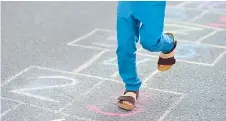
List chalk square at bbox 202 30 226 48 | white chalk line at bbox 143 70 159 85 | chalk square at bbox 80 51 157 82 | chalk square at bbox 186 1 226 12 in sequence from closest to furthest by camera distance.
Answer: white chalk line at bbox 143 70 159 85 → chalk square at bbox 80 51 157 82 → chalk square at bbox 202 30 226 48 → chalk square at bbox 186 1 226 12

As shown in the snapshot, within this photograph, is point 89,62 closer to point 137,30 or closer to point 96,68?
point 96,68

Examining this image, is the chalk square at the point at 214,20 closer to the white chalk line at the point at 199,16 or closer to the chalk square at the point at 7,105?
the white chalk line at the point at 199,16

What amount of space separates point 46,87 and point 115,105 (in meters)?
0.56

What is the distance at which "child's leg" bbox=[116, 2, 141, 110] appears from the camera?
2623 millimetres

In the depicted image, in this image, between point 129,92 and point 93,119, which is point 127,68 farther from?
point 93,119

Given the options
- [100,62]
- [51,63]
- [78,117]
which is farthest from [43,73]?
[78,117]

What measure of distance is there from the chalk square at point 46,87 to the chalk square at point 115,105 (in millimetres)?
103

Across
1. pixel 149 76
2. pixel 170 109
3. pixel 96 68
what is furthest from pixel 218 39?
pixel 170 109

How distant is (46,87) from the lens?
310 centimetres

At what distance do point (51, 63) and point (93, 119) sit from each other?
974 mm

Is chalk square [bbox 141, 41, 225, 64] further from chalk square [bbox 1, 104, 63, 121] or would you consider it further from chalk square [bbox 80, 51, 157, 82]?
chalk square [bbox 1, 104, 63, 121]

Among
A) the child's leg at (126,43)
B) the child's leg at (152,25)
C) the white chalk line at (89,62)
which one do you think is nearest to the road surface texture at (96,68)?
the white chalk line at (89,62)

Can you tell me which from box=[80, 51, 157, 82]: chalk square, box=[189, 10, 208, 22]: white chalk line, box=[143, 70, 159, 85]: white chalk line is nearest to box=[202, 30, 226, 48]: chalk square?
box=[189, 10, 208, 22]: white chalk line

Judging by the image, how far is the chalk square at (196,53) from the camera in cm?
351
